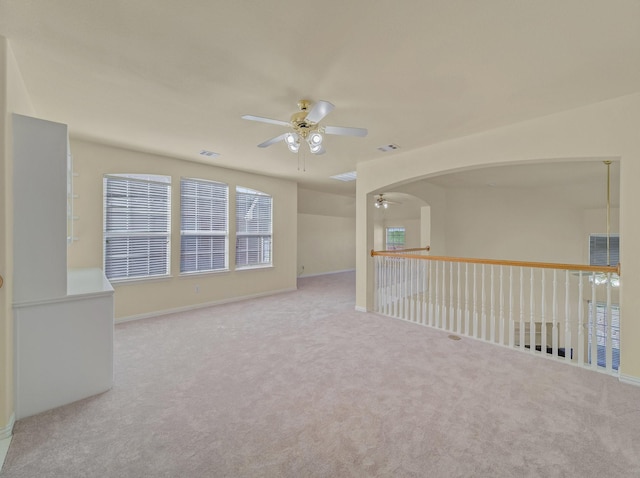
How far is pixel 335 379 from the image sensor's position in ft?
7.91

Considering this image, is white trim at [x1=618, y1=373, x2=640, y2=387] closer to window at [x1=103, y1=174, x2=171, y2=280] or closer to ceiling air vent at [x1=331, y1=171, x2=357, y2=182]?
ceiling air vent at [x1=331, y1=171, x2=357, y2=182]

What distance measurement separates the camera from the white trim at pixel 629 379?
2336 mm

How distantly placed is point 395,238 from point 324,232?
281 cm

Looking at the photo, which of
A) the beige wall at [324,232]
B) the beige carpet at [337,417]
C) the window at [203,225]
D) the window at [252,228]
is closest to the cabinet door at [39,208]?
the beige carpet at [337,417]

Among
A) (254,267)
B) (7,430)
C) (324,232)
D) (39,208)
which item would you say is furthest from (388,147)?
(324,232)

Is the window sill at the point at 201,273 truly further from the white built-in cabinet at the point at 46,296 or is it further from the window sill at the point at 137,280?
the white built-in cabinet at the point at 46,296

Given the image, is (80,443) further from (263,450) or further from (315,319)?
(315,319)

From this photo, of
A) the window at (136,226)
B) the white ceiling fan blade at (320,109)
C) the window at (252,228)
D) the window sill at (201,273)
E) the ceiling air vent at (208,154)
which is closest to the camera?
the white ceiling fan blade at (320,109)

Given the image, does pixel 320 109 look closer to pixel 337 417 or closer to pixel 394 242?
pixel 337 417

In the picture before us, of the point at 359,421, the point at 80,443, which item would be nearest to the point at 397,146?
A: the point at 359,421

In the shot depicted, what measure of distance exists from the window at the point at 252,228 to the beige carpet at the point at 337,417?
97.5 inches

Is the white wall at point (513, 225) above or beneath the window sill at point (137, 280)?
above

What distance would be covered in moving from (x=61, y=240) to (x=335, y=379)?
2.45 meters

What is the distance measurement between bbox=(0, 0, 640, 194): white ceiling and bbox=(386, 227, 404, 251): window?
7100 mm
